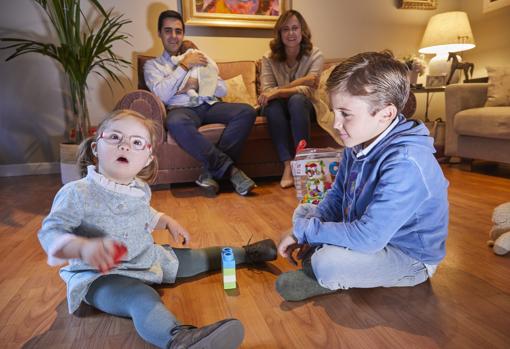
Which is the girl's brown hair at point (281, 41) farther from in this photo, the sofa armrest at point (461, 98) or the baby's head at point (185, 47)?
the sofa armrest at point (461, 98)

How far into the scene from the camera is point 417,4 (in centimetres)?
368

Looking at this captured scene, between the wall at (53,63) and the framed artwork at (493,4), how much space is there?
382mm

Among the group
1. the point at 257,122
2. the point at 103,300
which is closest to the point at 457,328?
the point at 103,300

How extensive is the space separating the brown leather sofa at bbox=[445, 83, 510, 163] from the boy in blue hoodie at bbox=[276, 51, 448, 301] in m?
1.82

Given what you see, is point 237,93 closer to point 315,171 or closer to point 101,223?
point 315,171

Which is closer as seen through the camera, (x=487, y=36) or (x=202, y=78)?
(x=202, y=78)

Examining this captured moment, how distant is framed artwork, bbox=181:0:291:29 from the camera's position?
10.2 feet

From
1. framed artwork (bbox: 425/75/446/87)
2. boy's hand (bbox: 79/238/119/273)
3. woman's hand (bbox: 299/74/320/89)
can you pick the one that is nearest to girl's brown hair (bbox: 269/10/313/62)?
woman's hand (bbox: 299/74/320/89)

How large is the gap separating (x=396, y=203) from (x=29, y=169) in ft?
10.6

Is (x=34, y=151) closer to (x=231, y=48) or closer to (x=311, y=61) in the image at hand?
(x=231, y=48)

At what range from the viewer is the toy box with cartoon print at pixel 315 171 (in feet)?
6.07

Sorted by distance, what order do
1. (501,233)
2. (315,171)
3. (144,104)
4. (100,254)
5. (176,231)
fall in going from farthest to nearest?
(144,104)
(315,171)
(501,233)
(176,231)
(100,254)

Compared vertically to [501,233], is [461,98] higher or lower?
higher

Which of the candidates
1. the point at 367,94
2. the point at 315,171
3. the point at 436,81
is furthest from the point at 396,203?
the point at 436,81
